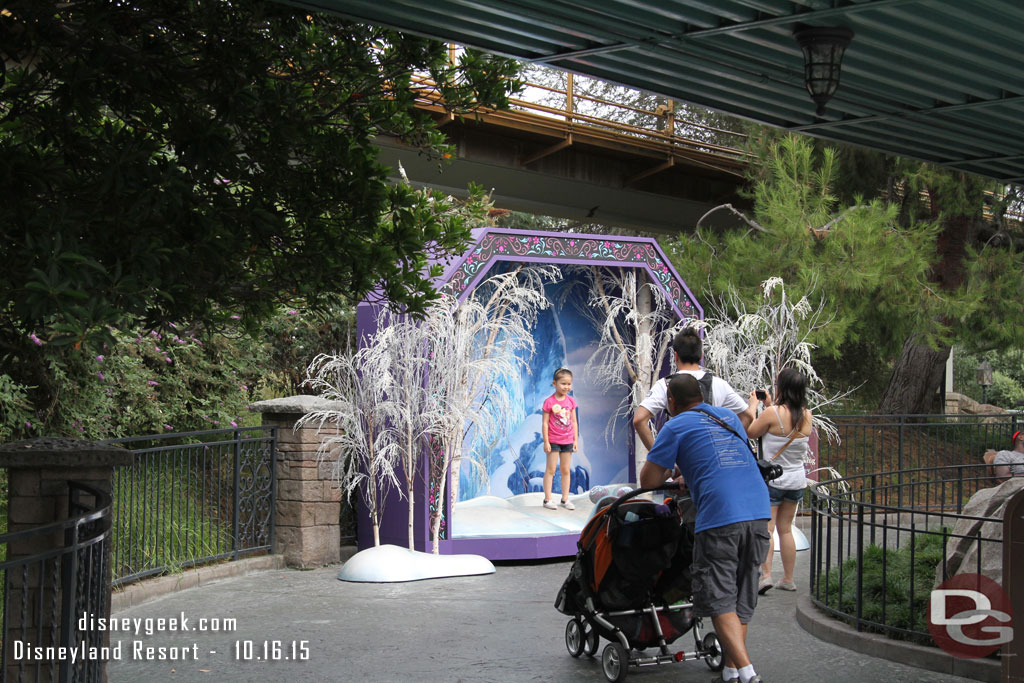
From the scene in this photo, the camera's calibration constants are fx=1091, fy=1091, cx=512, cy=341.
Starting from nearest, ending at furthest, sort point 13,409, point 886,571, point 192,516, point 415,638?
1. point 415,638
2. point 886,571
3. point 13,409
4. point 192,516

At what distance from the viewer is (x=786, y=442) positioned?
8.93 m

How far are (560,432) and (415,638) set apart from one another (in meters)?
4.86

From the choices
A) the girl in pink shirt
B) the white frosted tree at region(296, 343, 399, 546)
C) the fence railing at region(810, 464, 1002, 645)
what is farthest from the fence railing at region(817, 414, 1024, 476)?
the white frosted tree at region(296, 343, 399, 546)

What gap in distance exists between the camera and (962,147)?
25.2ft

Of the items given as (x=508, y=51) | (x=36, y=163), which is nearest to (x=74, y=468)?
(x=36, y=163)

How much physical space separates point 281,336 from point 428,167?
4.30 meters

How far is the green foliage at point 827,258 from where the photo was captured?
1448 cm

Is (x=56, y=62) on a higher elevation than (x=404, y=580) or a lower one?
higher

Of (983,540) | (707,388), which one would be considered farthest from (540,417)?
(983,540)

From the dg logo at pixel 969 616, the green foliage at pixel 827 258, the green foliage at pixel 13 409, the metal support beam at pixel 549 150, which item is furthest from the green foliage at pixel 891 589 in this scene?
the metal support beam at pixel 549 150

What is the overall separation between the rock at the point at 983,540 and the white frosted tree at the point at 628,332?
4722 millimetres

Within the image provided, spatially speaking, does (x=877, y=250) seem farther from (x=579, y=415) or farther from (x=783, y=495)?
(x=783, y=495)

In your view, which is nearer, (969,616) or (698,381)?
(969,616)

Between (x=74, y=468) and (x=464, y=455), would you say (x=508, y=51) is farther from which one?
(x=464, y=455)
